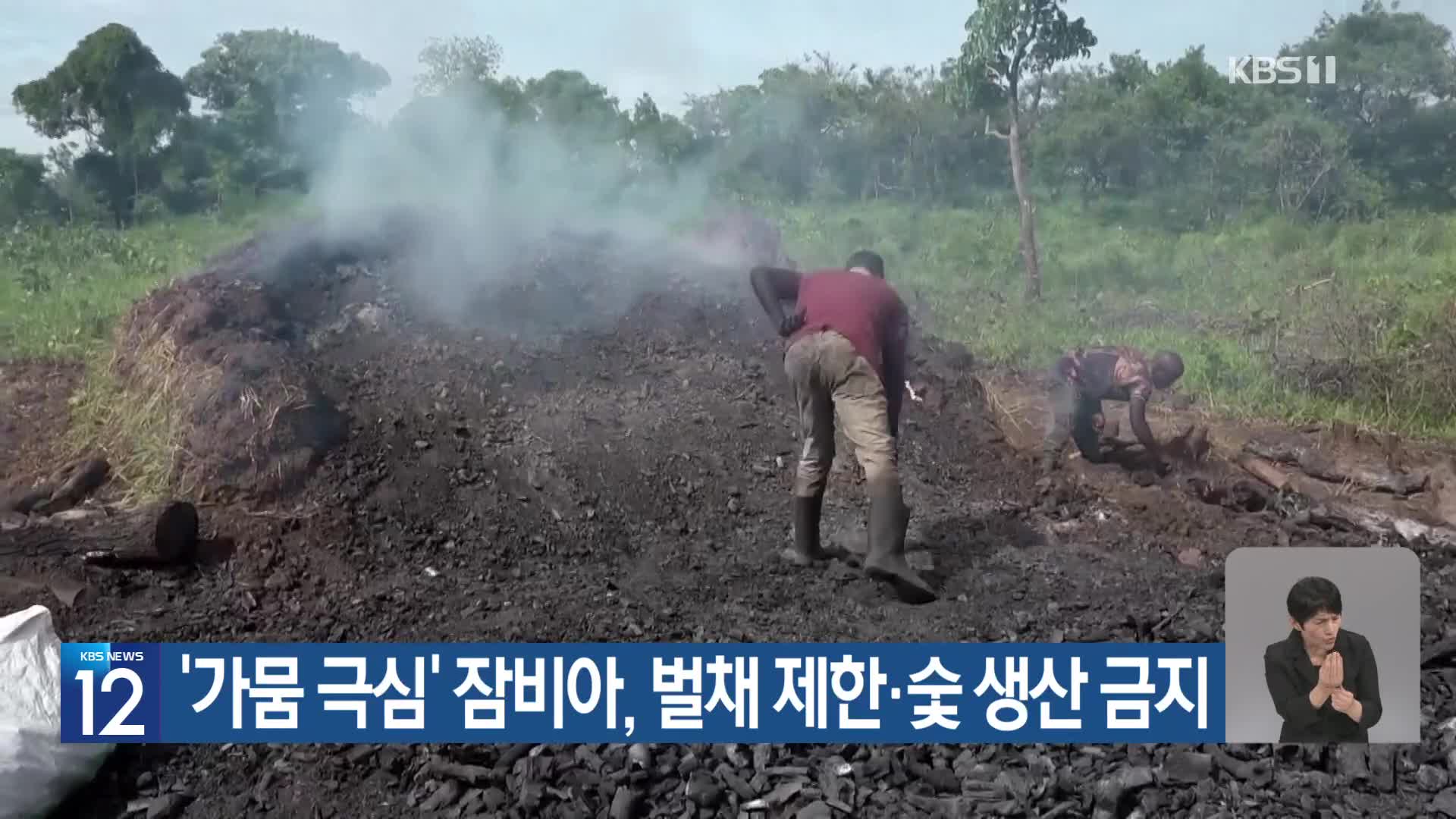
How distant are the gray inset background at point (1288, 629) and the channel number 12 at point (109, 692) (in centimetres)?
345

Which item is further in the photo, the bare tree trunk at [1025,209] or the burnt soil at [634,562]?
the bare tree trunk at [1025,209]

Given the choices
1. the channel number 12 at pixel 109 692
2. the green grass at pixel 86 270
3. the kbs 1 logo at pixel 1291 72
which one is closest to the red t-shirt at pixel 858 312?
the channel number 12 at pixel 109 692

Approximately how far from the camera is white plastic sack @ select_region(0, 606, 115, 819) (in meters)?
2.71

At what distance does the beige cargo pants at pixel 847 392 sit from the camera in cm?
434

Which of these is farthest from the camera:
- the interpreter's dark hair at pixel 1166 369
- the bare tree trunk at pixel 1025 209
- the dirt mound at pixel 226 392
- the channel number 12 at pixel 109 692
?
the bare tree trunk at pixel 1025 209

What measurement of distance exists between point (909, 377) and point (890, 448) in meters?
3.20

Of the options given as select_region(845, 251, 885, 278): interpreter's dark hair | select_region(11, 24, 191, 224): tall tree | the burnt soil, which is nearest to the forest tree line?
select_region(11, 24, 191, 224): tall tree

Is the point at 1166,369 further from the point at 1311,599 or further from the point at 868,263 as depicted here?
the point at 1311,599

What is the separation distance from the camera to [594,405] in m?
6.55

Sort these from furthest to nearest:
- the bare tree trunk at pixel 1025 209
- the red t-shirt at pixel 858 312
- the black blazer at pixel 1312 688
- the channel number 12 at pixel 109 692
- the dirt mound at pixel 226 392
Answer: the bare tree trunk at pixel 1025 209, the dirt mound at pixel 226 392, the red t-shirt at pixel 858 312, the black blazer at pixel 1312 688, the channel number 12 at pixel 109 692

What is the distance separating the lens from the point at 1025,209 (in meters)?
10.6

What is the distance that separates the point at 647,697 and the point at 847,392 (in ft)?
5.59

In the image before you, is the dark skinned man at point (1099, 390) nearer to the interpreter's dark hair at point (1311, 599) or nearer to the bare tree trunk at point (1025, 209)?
the interpreter's dark hair at point (1311, 599)

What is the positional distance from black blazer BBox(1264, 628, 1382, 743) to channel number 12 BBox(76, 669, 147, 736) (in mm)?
3579
